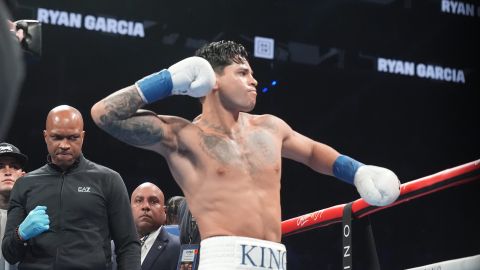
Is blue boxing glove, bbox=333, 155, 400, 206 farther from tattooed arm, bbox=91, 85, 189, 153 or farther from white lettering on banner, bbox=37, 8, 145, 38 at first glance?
white lettering on banner, bbox=37, 8, 145, 38

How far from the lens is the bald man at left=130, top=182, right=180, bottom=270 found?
3.14 meters

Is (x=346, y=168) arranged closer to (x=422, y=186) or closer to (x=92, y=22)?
(x=422, y=186)

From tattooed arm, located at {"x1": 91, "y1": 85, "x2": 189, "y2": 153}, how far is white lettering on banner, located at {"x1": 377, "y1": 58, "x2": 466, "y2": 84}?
6.07 m

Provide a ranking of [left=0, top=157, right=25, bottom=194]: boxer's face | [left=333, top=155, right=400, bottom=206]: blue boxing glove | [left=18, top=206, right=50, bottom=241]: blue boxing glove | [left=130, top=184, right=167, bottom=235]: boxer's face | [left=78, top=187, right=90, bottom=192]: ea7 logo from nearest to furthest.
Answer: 1. [left=333, top=155, right=400, bottom=206]: blue boxing glove
2. [left=18, top=206, right=50, bottom=241]: blue boxing glove
3. [left=78, top=187, right=90, bottom=192]: ea7 logo
4. [left=0, top=157, right=25, bottom=194]: boxer's face
5. [left=130, top=184, right=167, bottom=235]: boxer's face

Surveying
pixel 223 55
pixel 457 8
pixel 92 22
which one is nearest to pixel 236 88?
pixel 223 55

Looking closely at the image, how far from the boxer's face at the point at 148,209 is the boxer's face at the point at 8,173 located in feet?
1.78

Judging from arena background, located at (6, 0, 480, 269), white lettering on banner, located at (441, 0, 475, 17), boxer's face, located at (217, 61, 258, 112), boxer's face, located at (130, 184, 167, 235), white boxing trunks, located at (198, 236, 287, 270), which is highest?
white lettering on banner, located at (441, 0, 475, 17)

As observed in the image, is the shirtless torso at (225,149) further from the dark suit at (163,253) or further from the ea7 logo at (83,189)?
the dark suit at (163,253)

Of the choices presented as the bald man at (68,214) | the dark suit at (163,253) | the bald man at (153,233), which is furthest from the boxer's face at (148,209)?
the bald man at (68,214)

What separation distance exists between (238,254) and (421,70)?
6389 mm

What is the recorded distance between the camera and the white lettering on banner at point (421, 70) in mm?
7839

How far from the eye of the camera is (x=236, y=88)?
2207 millimetres

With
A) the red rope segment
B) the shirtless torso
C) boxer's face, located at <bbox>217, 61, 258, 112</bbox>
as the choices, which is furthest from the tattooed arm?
the red rope segment

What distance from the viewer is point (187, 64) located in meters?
2.00
